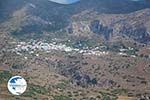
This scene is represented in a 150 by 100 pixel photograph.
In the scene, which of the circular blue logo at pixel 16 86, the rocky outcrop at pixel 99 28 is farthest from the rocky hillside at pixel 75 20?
the circular blue logo at pixel 16 86

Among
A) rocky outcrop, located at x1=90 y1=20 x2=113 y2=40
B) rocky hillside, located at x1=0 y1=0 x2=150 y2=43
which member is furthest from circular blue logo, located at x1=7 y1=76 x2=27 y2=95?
rocky outcrop, located at x1=90 y1=20 x2=113 y2=40

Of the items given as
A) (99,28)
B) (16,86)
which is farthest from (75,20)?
(16,86)

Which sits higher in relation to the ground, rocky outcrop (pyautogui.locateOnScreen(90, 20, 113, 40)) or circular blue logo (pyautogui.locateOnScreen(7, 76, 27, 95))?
circular blue logo (pyautogui.locateOnScreen(7, 76, 27, 95))

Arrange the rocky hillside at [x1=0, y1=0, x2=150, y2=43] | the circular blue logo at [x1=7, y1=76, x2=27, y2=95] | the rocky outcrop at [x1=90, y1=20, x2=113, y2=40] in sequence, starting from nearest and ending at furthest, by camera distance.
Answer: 1. the circular blue logo at [x1=7, y1=76, x2=27, y2=95]
2. the rocky hillside at [x1=0, y1=0, x2=150, y2=43]
3. the rocky outcrop at [x1=90, y1=20, x2=113, y2=40]

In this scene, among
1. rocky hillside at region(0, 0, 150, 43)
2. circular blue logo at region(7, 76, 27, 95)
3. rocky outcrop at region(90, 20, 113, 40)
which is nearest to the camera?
circular blue logo at region(7, 76, 27, 95)

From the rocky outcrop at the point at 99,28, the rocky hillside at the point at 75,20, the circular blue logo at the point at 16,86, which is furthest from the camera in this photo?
the rocky outcrop at the point at 99,28

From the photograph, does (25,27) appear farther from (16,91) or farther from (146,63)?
(16,91)

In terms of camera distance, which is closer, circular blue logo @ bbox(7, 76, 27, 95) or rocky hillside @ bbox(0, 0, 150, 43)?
circular blue logo @ bbox(7, 76, 27, 95)

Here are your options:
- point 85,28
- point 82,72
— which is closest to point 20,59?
point 82,72

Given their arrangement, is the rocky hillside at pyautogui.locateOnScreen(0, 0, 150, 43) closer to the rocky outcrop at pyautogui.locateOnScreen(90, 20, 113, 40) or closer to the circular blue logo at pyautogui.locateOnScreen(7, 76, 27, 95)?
the rocky outcrop at pyautogui.locateOnScreen(90, 20, 113, 40)

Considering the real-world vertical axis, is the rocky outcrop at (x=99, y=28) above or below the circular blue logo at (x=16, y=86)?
below

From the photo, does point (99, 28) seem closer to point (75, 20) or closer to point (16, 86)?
point (75, 20)

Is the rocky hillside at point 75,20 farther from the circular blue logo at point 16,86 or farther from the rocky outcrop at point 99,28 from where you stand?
the circular blue logo at point 16,86
